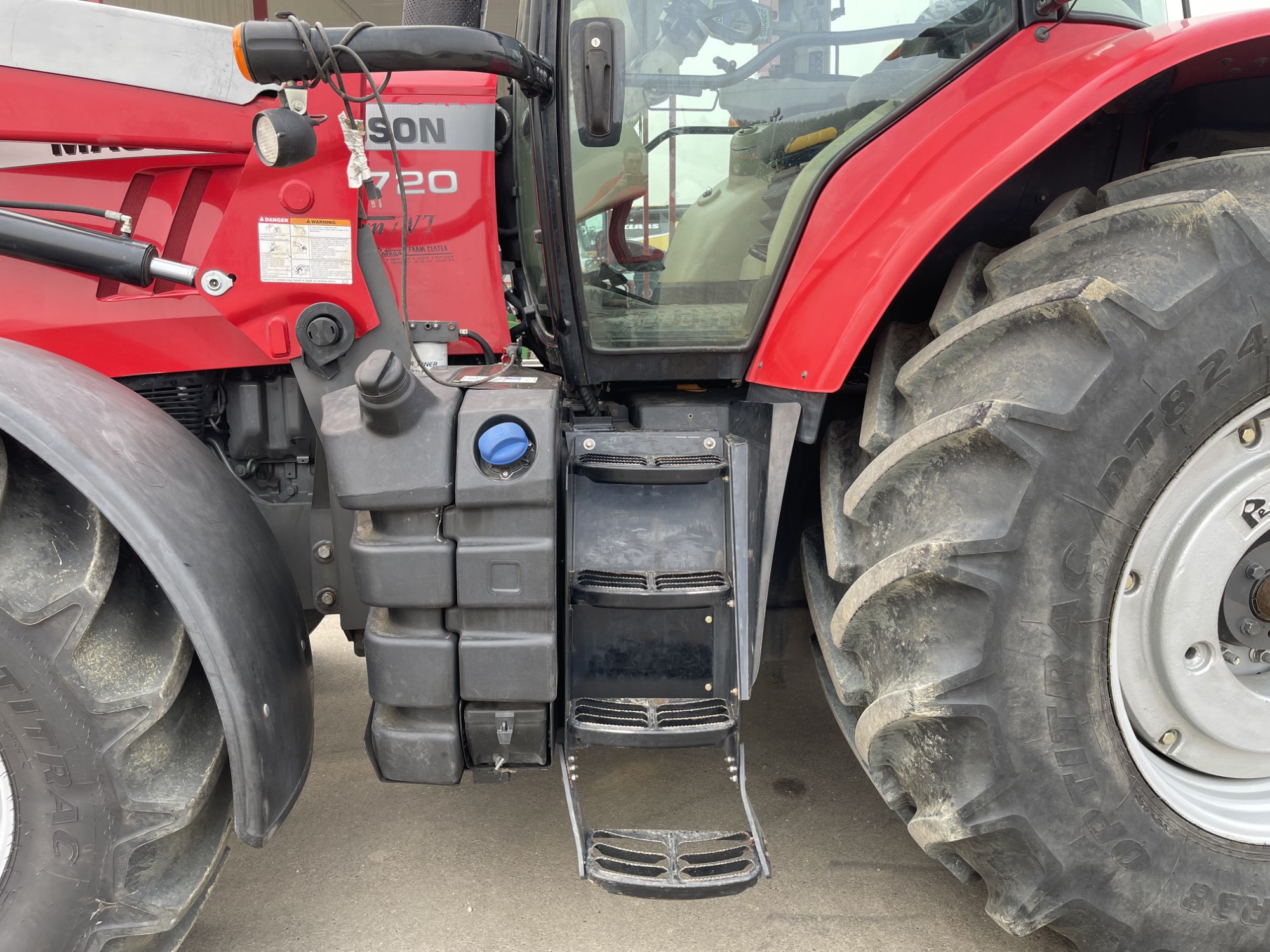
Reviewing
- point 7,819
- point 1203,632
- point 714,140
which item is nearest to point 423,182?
point 714,140

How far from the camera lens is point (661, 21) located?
1.66 metres

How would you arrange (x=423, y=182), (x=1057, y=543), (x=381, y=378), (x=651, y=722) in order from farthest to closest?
(x=423, y=182)
(x=651, y=722)
(x=381, y=378)
(x=1057, y=543)

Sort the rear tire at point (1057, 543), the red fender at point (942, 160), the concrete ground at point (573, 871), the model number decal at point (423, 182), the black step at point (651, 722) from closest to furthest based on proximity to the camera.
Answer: the rear tire at point (1057, 543) < the red fender at point (942, 160) < the black step at point (651, 722) < the concrete ground at point (573, 871) < the model number decal at point (423, 182)

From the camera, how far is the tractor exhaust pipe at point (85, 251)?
1741 millimetres

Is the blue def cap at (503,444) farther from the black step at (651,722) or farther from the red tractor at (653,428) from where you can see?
the black step at (651,722)

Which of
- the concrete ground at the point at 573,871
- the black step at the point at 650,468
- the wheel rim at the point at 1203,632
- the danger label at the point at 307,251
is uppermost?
the danger label at the point at 307,251

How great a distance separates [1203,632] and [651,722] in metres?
0.92

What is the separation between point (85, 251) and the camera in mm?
1753

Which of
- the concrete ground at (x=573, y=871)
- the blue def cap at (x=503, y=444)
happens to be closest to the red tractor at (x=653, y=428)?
the blue def cap at (x=503, y=444)

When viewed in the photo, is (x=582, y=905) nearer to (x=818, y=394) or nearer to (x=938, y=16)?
(x=818, y=394)

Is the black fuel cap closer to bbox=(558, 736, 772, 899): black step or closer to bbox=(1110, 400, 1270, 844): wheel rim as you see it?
bbox=(558, 736, 772, 899): black step

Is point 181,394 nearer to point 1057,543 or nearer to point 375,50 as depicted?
point 375,50

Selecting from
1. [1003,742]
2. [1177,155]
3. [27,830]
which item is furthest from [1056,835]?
Result: [27,830]

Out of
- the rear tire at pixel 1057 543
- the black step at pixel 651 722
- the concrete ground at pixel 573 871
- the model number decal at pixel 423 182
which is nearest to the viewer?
the rear tire at pixel 1057 543
